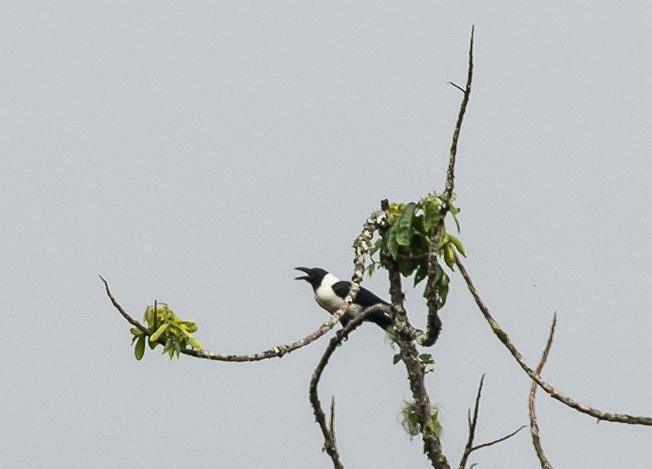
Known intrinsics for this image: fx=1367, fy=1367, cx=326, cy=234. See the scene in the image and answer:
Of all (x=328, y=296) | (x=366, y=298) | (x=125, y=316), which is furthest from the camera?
(x=328, y=296)

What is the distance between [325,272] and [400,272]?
338 centimetres

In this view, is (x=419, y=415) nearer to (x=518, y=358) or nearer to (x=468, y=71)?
(x=518, y=358)

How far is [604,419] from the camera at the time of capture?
7.70m

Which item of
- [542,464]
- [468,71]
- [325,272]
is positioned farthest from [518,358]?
[325,272]

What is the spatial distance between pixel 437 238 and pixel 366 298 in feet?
8.84

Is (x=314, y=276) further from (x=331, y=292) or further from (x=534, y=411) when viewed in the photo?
(x=534, y=411)

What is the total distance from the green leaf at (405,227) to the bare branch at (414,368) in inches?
13.0

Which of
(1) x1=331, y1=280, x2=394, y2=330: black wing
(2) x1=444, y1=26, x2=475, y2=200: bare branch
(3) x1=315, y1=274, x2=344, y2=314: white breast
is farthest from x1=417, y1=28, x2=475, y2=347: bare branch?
(3) x1=315, y1=274, x2=344, y2=314: white breast

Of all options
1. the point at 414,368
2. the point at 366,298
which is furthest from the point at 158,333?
the point at 366,298

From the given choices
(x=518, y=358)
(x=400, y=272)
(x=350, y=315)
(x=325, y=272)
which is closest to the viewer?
(x=518, y=358)

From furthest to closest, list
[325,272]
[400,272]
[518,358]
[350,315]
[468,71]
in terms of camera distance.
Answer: [325,272] → [350,315] → [400,272] → [518,358] → [468,71]

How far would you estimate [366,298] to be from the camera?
36.1ft

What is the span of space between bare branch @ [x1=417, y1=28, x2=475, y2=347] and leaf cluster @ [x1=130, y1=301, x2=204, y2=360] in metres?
1.64

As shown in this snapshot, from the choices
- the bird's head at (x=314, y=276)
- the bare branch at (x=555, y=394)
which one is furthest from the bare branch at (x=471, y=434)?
the bird's head at (x=314, y=276)
